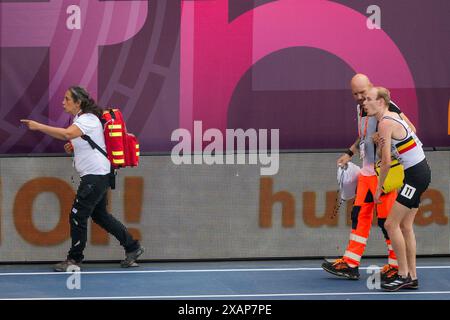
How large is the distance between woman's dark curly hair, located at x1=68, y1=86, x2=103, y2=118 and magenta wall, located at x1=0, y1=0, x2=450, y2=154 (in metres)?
0.57

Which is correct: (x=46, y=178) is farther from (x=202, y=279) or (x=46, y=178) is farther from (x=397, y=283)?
(x=397, y=283)

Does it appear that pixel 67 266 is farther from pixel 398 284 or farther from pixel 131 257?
pixel 398 284

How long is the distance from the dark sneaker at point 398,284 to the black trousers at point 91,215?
280 centimetres

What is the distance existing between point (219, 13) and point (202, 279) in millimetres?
2889

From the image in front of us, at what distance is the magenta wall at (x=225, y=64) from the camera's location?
11.7 m

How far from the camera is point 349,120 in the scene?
12.1 meters

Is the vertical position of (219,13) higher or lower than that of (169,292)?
higher

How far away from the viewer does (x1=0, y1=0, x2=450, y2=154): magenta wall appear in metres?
11.7

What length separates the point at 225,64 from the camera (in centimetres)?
1195

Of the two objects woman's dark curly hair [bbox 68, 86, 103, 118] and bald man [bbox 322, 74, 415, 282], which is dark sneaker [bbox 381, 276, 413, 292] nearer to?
bald man [bbox 322, 74, 415, 282]

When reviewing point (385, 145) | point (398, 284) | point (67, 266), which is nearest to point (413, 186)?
point (385, 145)
